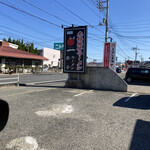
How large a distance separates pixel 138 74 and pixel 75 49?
28.0ft

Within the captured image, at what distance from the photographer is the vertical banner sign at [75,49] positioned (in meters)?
9.98

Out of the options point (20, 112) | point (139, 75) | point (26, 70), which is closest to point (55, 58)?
point (26, 70)

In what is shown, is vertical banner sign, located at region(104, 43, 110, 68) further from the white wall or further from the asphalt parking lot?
the white wall

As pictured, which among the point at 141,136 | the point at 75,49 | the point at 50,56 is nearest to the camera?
the point at 141,136

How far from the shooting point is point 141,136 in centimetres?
332

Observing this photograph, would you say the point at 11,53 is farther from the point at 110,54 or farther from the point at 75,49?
the point at 75,49

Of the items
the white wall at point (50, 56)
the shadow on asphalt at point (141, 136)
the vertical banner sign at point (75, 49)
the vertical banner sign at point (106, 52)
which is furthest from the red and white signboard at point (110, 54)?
the white wall at point (50, 56)

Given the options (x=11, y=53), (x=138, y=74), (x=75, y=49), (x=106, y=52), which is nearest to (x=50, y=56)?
(x=11, y=53)

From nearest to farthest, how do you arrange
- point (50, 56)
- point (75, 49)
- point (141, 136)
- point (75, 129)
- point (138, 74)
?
1. point (141, 136)
2. point (75, 129)
3. point (75, 49)
4. point (138, 74)
5. point (50, 56)

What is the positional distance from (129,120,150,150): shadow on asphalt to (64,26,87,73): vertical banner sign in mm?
6471

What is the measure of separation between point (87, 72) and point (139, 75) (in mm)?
7508

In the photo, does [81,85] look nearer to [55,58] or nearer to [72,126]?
[72,126]

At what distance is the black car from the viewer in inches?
581

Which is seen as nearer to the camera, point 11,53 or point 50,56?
point 11,53
